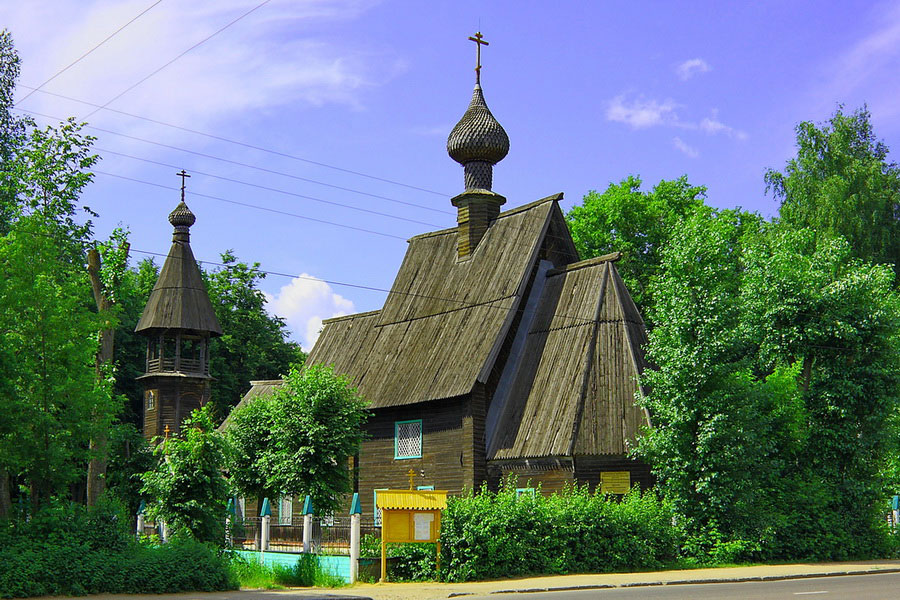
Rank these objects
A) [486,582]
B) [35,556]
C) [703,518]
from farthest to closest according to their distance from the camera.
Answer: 1. [703,518]
2. [486,582]
3. [35,556]

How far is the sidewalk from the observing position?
2000 cm

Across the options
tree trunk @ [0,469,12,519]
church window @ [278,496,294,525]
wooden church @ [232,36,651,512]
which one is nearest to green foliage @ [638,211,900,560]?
Answer: wooden church @ [232,36,651,512]

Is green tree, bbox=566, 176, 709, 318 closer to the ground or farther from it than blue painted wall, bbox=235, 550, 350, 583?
farther from it

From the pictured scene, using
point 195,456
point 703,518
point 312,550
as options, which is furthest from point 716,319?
point 195,456

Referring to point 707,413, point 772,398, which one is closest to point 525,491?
point 707,413

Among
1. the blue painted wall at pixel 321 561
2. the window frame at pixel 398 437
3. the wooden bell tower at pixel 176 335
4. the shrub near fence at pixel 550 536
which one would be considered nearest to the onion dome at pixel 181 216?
the wooden bell tower at pixel 176 335

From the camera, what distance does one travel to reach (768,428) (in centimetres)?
2770

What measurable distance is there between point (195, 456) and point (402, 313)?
53.0 feet

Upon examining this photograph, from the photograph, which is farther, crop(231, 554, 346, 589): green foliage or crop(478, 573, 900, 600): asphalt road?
crop(231, 554, 346, 589): green foliage

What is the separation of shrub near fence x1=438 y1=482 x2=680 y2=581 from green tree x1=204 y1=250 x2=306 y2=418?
39.1 metres

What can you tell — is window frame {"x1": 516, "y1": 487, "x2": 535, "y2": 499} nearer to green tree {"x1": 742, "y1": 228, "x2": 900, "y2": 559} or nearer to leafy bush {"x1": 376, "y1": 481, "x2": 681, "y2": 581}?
leafy bush {"x1": 376, "y1": 481, "x2": 681, "y2": 581}

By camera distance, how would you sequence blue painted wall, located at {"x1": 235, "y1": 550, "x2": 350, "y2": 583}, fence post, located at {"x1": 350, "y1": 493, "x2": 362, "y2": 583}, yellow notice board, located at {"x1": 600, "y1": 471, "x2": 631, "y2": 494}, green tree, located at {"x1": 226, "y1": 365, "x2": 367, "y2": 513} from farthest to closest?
yellow notice board, located at {"x1": 600, "y1": 471, "x2": 631, "y2": 494}
green tree, located at {"x1": 226, "y1": 365, "x2": 367, "y2": 513}
blue painted wall, located at {"x1": 235, "y1": 550, "x2": 350, "y2": 583}
fence post, located at {"x1": 350, "y1": 493, "x2": 362, "y2": 583}

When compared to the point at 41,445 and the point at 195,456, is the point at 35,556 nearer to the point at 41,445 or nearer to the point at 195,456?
the point at 41,445

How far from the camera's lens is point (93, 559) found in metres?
19.4
